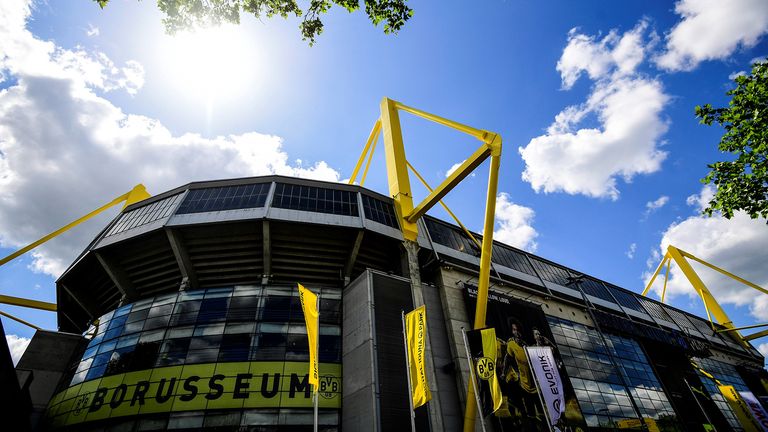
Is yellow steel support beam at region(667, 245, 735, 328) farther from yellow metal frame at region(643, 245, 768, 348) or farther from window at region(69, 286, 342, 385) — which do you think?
window at region(69, 286, 342, 385)

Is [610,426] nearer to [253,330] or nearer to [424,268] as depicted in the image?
[424,268]

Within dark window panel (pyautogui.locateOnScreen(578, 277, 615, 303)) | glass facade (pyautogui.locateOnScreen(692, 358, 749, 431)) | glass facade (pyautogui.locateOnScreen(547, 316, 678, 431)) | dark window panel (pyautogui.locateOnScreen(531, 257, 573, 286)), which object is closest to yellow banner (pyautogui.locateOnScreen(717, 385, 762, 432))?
glass facade (pyautogui.locateOnScreen(692, 358, 749, 431))

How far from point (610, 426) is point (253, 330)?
29.9 meters

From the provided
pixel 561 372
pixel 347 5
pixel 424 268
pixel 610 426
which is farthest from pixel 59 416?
pixel 610 426

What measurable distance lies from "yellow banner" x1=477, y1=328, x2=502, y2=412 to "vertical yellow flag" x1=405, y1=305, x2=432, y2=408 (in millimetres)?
2876

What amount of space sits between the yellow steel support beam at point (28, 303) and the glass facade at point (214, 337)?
32.7 ft

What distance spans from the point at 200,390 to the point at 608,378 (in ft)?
113

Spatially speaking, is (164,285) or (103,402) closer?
(103,402)

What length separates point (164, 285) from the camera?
2658cm

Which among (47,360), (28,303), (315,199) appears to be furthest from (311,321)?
(28,303)

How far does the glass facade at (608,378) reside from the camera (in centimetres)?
3016

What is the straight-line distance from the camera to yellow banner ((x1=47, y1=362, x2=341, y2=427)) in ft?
66.1

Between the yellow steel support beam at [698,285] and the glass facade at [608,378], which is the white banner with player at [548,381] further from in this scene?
the yellow steel support beam at [698,285]

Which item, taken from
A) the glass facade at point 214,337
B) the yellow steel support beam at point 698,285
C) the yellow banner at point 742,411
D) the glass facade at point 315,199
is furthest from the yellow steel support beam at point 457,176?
the yellow steel support beam at point 698,285
